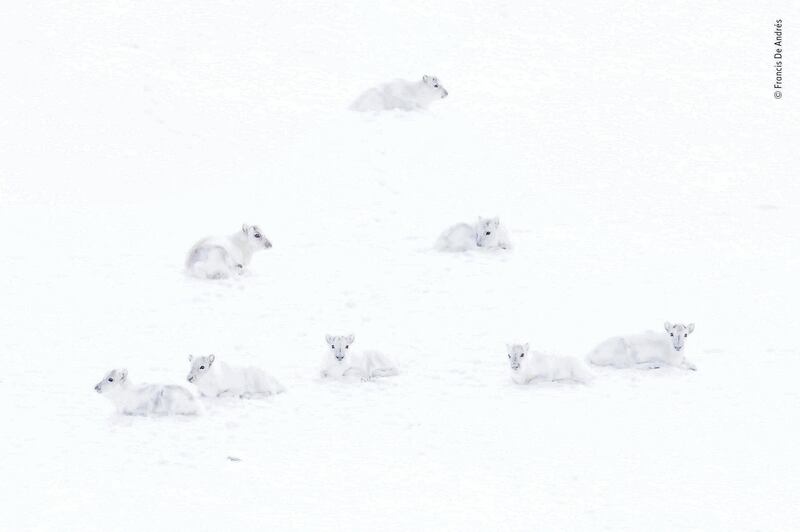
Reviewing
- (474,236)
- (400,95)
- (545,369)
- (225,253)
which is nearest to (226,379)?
(545,369)

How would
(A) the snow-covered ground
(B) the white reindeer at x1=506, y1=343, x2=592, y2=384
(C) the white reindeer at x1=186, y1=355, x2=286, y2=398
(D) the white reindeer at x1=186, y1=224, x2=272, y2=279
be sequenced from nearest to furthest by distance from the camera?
1. (A) the snow-covered ground
2. (C) the white reindeer at x1=186, y1=355, x2=286, y2=398
3. (B) the white reindeer at x1=506, y1=343, x2=592, y2=384
4. (D) the white reindeer at x1=186, y1=224, x2=272, y2=279

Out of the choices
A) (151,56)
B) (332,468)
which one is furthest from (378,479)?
(151,56)

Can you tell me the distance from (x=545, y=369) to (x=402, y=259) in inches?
231

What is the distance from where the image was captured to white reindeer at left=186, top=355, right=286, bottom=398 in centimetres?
1473

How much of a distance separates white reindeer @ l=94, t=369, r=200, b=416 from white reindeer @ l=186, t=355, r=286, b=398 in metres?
0.46

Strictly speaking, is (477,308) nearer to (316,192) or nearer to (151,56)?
(316,192)

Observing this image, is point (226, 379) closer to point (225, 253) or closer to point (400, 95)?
point (225, 253)

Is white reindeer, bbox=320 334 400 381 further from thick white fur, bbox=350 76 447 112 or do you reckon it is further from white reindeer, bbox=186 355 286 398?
thick white fur, bbox=350 76 447 112

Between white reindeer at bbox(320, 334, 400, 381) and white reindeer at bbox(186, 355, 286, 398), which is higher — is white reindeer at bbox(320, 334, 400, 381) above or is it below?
above

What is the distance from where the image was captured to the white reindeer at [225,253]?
19.8m

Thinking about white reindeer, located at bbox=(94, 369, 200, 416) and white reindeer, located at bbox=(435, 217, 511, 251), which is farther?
white reindeer, located at bbox=(435, 217, 511, 251)

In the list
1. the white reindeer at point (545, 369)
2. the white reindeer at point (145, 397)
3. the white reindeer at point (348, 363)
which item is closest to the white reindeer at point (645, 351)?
the white reindeer at point (545, 369)

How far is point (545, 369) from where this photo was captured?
51.2 ft

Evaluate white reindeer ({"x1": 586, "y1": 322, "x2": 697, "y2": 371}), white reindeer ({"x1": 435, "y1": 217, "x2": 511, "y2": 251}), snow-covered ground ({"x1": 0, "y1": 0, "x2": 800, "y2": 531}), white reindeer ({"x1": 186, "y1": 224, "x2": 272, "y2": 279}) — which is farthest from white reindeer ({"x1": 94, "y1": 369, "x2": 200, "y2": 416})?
white reindeer ({"x1": 435, "y1": 217, "x2": 511, "y2": 251})
